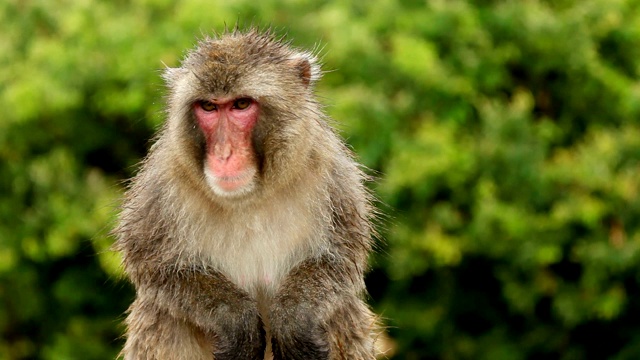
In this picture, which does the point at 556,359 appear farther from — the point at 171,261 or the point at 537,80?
the point at 171,261

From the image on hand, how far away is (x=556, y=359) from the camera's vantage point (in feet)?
46.7

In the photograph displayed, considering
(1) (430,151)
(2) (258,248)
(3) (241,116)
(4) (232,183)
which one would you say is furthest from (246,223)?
(1) (430,151)

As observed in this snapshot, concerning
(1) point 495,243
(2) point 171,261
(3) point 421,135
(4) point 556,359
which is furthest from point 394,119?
(2) point 171,261

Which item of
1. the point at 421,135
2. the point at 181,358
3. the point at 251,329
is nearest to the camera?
the point at 251,329

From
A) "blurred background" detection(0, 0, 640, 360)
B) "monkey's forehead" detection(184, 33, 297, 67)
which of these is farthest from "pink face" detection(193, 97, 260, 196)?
"blurred background" detection(0, 0, 640, 360)

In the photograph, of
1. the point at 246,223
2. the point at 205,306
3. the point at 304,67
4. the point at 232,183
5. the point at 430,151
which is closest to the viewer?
the point at 232,183

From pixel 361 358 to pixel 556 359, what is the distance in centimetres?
960

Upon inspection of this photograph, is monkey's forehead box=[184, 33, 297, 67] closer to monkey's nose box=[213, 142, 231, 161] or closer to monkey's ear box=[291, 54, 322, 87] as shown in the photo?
monkey's ear box=[291, 54, 322, 87]

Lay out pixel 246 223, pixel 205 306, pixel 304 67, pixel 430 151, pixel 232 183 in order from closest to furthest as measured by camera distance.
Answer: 1. pixel 232 183
2. pixel 205 306
3. pixel 246 223
4. pixel 304 67
5. pixel 430 151

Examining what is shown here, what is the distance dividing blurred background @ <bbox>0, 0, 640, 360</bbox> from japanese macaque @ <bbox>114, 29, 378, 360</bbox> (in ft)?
19.4

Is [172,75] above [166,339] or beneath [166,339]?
above

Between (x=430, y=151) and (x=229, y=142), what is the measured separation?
7.18 metres

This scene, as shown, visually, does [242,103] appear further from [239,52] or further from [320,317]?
[320,317]

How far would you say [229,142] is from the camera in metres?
4.72
